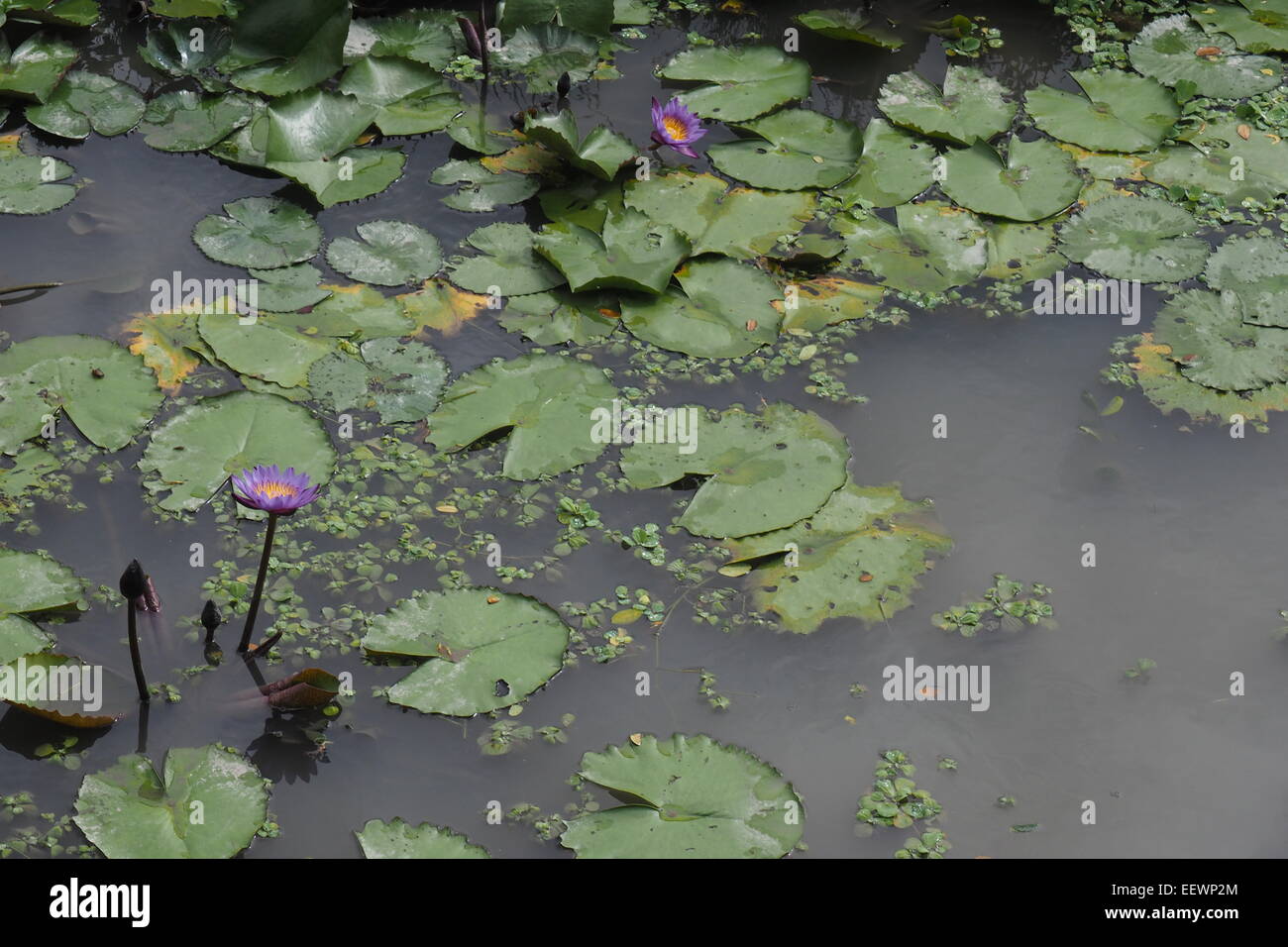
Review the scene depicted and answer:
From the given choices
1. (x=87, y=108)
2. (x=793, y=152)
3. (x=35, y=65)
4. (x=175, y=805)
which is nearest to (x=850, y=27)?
(x=793, y=152)

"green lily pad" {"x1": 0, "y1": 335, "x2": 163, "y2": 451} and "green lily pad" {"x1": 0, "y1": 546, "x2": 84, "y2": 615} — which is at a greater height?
"green lily pad" {"x1": 0, "y1": 335, "x2": 163, "y2": 451}

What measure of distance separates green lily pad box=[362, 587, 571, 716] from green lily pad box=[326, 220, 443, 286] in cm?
148

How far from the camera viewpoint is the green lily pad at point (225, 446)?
12.6 ft

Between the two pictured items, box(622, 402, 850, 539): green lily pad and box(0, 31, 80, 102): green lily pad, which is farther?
box(0, 31, 80, 102): green lily pad

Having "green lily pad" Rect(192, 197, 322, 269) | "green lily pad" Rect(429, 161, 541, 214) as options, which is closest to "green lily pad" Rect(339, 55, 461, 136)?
"green lily pad" Rect(429, 161, 541, 214)

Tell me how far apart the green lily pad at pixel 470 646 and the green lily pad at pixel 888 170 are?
242 centimetres

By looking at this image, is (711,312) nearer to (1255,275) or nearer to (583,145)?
(583,145)

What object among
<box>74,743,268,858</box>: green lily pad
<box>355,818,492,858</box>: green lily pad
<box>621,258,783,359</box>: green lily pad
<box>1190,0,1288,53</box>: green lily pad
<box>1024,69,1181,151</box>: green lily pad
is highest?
<box>1190,0,1288,53</box>: green lily pad

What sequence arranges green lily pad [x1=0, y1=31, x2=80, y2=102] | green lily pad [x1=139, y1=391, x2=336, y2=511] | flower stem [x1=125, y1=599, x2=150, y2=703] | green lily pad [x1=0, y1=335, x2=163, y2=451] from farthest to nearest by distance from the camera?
green lily pad [x1=0, y1=31, x2=80, y2=102] < green lily pad [x1=0, y1=335, x2=163, y2=451] < green lily pad [x1=139, y1=391, x2=336, y2=511] < flower stem [x1=125, y1=599, x2=150, y2=703]

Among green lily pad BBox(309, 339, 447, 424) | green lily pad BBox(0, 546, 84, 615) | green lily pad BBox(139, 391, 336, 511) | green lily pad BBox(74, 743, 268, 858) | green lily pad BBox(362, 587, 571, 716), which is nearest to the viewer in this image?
green lily pad BBox(74, 743, 268, 858)

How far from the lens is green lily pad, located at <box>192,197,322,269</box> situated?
4.60 meters

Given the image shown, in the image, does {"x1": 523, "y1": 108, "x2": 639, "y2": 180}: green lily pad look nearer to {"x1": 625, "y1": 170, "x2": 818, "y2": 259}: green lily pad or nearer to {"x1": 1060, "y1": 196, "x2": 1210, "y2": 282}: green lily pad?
{"x1": 625, "y1": 170, "x2": 818, "y2": 259}: green lily pad

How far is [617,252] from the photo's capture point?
15.3 ft
